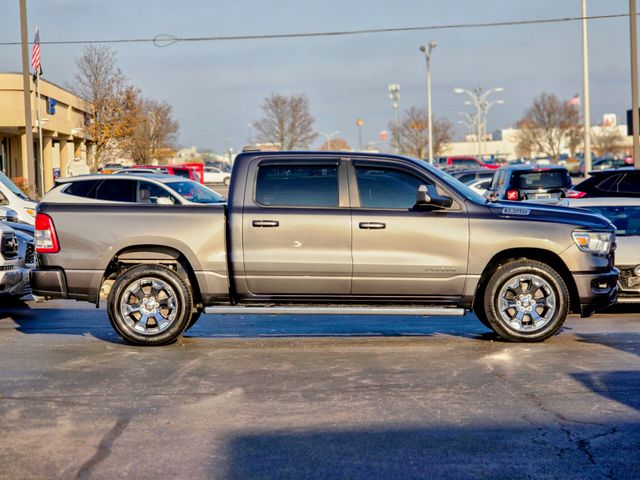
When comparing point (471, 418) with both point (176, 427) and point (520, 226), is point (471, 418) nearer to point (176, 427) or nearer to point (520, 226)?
point (176, 427)

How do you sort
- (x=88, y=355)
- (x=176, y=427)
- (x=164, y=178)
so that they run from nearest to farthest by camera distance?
(x=176, y=427) → (x=88, y=355) → (x=164, y=178)

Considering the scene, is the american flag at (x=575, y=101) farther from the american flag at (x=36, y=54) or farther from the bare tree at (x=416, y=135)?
the american flag at (x=36, y=54)

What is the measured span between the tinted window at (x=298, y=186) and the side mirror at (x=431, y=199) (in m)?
0.88

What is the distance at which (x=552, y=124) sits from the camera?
9394cm

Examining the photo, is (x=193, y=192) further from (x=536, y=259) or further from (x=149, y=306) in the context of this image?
(x=536, y=259)

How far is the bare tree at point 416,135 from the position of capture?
85.1 m

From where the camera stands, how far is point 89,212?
9906 millimetres

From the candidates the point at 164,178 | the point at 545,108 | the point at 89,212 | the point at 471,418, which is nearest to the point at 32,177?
the point at 164,178

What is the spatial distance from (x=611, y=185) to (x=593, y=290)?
7.87 m

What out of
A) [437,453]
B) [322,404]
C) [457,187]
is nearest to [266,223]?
[457,187]

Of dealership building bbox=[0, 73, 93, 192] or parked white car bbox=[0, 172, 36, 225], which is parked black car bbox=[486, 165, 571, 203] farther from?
dealership building bbox=[0, 73, 93, 192]

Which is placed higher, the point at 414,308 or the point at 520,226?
the point at 520,226

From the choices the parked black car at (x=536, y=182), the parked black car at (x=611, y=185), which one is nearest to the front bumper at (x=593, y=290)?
the parked black car at (x=611, y=185)

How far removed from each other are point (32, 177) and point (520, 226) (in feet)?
79.8
